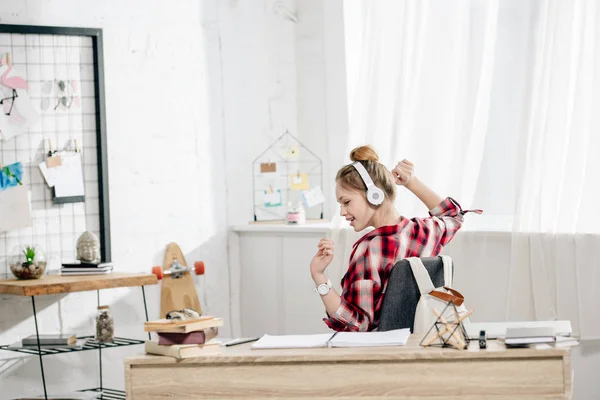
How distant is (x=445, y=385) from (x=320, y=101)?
8.63 ft

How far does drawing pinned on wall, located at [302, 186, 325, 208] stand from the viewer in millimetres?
4426

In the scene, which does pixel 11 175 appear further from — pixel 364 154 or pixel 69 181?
pixel 364 154

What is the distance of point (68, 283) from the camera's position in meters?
3.54

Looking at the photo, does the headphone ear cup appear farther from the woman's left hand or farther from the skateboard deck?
the skateboard deck

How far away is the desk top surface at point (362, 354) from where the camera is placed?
2.11 m

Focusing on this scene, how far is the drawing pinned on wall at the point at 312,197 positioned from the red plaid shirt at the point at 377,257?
4.89 feet

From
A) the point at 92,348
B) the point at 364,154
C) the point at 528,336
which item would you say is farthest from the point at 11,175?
the point at 528,336

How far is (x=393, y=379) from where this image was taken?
7.00 feet

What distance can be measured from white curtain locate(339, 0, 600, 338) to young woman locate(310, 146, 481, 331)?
Answer: 1.59ft

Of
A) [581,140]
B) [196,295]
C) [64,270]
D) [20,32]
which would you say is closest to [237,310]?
[196,295]

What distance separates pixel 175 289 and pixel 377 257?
1790 millimetres

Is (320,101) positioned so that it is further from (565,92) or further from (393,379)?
(393,379)

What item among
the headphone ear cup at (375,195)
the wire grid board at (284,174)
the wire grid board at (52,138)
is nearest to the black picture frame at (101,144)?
the wire grid board at (52,138)

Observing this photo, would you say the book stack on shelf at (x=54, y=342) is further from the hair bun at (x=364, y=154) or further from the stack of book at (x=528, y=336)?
the stack of book at (x=528, y=336)
